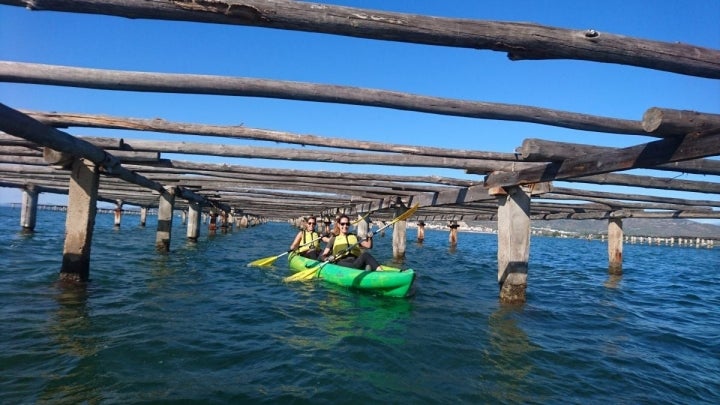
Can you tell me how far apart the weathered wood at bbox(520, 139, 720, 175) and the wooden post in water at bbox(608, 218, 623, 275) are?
1138 cm

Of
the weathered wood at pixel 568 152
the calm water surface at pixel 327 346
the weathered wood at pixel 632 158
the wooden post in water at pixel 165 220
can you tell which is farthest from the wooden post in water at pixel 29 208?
the weathered wood at pixel 568 152

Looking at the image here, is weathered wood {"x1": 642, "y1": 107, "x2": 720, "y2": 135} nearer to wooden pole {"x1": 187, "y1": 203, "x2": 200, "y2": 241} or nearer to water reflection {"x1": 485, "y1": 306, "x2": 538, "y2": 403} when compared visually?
water reflection {"x1": 485, "y1": 306, "x2": 538, "y2": 403}

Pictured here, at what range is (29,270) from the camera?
9.92 metres

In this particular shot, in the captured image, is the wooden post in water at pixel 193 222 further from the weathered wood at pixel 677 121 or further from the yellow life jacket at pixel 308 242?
the weathered wood at pixel 677 121

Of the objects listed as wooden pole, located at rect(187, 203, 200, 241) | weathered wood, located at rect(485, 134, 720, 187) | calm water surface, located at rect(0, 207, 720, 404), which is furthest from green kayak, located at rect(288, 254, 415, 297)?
wooden pole, located at rect(187, 203, 200, 241)

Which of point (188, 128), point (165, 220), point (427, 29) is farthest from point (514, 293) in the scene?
point (165, 220)

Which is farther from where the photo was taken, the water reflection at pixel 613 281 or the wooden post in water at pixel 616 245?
the wooden post in water at pixel 616 245

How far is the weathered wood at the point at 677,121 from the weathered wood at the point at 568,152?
4.86ft

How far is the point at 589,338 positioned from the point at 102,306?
25.4 feet

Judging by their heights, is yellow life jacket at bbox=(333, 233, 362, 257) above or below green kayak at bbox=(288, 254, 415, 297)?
above

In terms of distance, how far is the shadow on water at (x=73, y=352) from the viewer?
12.4 feet

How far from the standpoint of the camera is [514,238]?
855 centimetres

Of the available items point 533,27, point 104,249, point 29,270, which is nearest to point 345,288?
point 29,270

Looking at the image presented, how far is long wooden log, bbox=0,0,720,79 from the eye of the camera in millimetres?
2602
